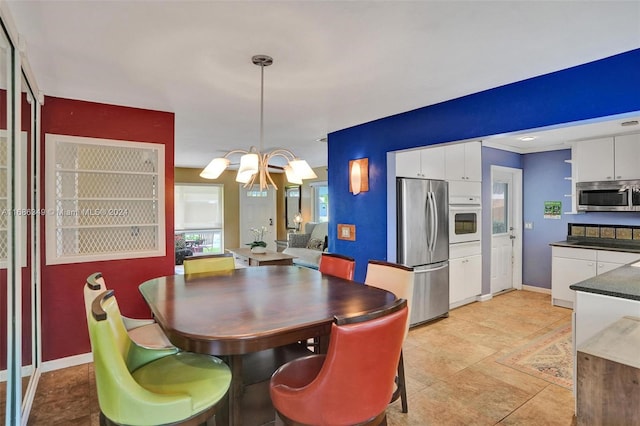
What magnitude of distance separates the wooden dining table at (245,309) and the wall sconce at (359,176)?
5.59 feet

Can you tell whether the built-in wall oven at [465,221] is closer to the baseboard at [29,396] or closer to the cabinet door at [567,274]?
the cabinet door at [567,274]

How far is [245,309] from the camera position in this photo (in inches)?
72.2

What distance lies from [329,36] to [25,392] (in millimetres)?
3030

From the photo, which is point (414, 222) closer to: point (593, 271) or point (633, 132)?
point (593, 271)

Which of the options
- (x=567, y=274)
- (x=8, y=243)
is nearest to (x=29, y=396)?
(x=8, y=243)

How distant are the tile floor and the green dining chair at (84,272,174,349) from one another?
2.09 ft

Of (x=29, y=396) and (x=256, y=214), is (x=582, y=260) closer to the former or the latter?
(x=29, y=396)

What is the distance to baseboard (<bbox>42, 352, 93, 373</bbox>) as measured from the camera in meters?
3.04

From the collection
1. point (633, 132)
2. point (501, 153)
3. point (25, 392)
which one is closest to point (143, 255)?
point (25, 392)

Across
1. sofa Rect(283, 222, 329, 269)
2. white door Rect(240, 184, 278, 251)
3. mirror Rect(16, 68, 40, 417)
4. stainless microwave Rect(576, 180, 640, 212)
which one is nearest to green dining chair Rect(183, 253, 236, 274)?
mirror Rect(16, 68, 40, 417)

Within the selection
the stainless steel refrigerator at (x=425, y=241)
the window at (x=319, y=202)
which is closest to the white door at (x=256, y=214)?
the window at (x=319, y=202)

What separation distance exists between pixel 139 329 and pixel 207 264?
0.84 m

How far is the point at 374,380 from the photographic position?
1.43 m

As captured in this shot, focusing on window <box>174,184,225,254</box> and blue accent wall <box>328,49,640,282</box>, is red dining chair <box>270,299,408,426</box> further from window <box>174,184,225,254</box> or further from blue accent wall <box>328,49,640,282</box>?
window <box>174,184,225,254</box>
